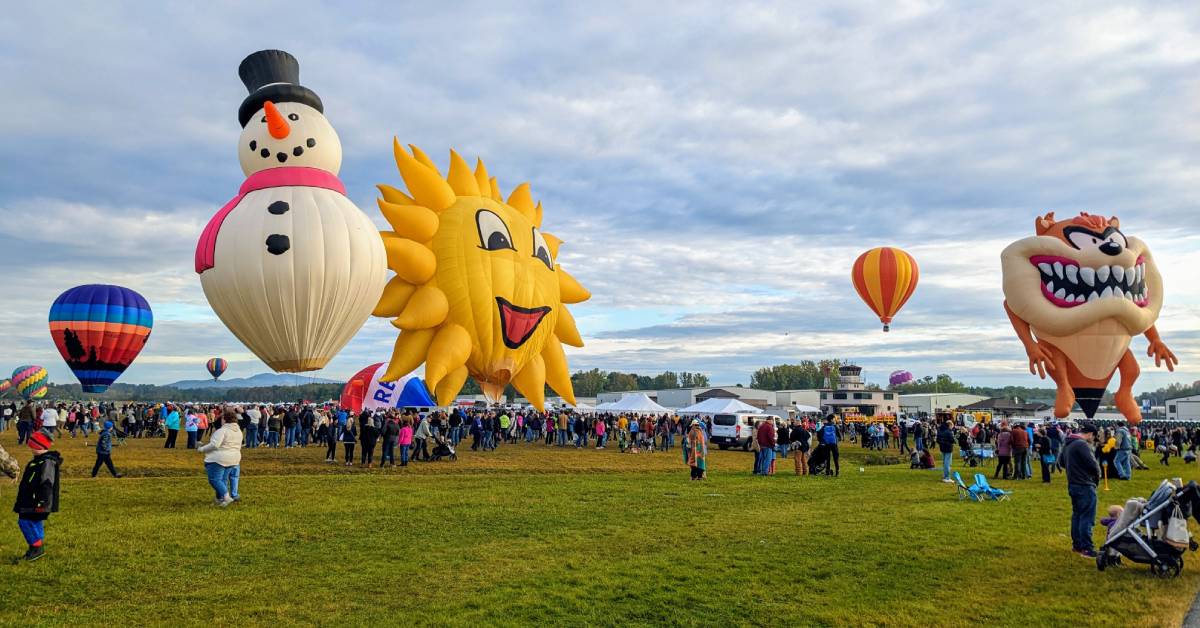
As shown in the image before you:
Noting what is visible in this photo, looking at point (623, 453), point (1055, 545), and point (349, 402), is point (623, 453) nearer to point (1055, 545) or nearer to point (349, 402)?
point (349, 402)

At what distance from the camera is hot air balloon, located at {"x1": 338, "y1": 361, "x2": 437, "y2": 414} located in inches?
1249

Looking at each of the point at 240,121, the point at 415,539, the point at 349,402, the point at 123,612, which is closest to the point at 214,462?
the point at 415,539

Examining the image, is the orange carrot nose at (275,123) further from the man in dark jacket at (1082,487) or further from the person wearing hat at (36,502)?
the man in dark jacket at (1082,487)

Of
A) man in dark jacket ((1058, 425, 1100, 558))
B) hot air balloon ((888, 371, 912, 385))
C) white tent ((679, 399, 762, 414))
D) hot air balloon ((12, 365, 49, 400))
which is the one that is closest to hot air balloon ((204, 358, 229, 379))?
hot air balloon ((12, 365, 49, 400))

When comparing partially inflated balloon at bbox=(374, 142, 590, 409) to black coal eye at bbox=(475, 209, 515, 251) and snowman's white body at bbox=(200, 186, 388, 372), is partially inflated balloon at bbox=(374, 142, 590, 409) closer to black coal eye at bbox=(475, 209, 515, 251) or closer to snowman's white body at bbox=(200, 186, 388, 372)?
black coal eye at bbox=(475, 209, 515, 251)

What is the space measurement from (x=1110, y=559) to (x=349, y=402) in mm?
29073

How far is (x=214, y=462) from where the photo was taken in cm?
1175

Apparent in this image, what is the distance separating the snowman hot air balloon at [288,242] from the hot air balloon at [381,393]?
1573 centimetres

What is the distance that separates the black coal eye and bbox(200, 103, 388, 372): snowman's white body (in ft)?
8.34

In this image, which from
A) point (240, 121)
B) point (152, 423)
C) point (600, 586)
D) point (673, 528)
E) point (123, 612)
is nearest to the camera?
point (123, 612)

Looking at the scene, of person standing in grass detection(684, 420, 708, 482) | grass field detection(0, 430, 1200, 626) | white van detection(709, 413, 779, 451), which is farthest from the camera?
white van detection(709, 413, 779, 451)

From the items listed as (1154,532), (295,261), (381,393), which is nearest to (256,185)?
(295,261)

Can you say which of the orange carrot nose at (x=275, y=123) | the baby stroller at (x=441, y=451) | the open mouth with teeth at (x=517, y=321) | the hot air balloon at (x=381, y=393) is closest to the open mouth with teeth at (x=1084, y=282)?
→ the open mouth with teeth at (x=517, y=321)

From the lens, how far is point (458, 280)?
55.4 ft
